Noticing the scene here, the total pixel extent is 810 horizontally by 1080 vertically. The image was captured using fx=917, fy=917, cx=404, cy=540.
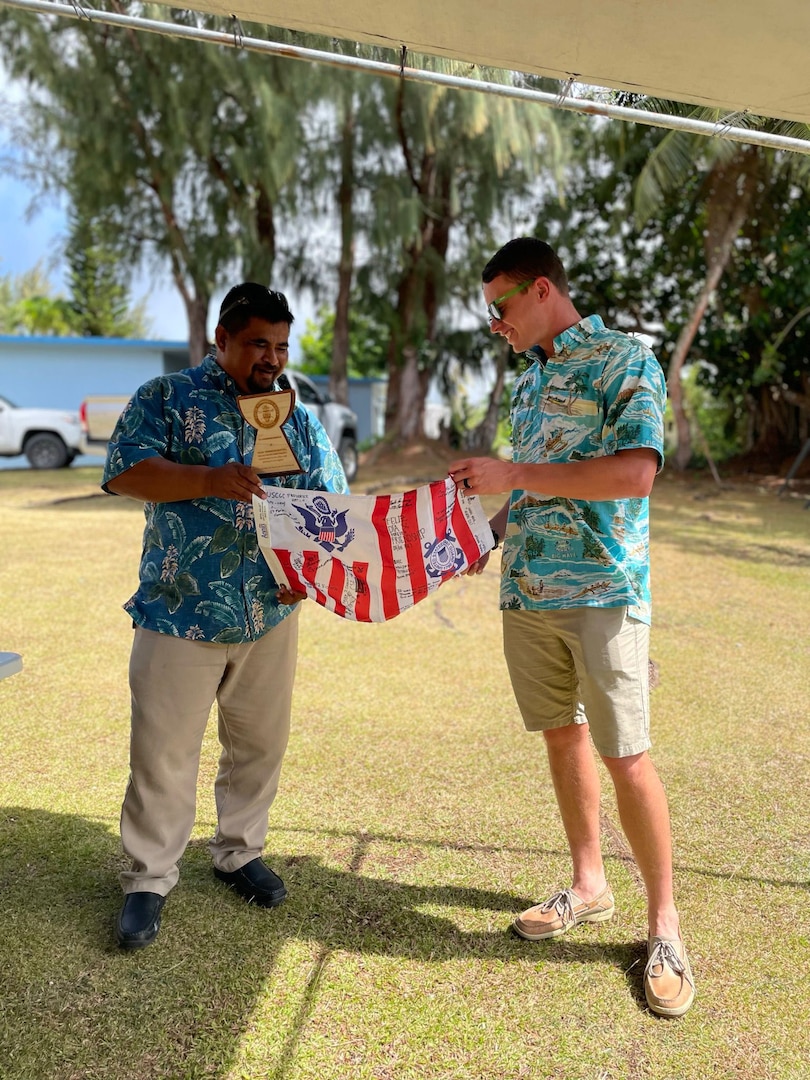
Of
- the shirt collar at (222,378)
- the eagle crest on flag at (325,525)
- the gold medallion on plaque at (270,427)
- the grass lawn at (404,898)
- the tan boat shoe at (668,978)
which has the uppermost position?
the shirt collar at (222,378)

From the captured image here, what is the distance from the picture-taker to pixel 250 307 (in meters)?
2.45

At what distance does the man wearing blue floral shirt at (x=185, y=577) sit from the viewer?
2457 millimetres

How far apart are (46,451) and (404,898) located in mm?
16785

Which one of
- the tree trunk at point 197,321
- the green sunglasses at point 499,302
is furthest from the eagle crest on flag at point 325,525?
the tree trunk at point 197,321

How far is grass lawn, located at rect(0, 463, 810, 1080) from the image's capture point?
2.16 meters

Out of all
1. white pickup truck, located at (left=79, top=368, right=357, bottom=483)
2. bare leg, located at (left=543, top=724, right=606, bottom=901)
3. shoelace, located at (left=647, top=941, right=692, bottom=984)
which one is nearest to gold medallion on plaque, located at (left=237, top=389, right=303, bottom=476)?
bare leg, located at (left=543, top=724, right=606, bottom=901)

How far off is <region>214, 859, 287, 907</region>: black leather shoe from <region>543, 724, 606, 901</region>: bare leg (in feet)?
2.91

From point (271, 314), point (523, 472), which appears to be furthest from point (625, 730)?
point (271, 314)

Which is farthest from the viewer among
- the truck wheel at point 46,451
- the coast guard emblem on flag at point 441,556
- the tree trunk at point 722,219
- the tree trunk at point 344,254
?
the truck wheel at point 46,451

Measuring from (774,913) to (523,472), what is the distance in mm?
1607

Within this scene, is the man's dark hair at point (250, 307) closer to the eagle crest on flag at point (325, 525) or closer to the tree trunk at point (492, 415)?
the eagle crest on flag at point (325, 525)

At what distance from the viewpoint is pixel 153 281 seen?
16.3 metres

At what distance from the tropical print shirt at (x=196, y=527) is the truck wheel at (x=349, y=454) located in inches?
472

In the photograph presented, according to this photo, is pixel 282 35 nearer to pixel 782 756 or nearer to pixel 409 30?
pixel 409 30
